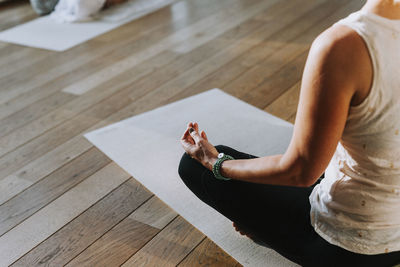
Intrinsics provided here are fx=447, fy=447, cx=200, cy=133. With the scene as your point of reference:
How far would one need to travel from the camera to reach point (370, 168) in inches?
34.8

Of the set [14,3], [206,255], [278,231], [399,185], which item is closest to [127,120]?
[206,255]

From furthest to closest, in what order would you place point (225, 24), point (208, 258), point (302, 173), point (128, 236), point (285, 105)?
point (225, 24) < point (285, 105) < point (128, 236) < point (208, 258) < point (302, 173)

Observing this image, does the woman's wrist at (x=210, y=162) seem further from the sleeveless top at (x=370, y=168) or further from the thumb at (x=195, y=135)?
the sleeveless top at (x=370, y=168)

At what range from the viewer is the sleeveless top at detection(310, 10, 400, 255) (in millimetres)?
761

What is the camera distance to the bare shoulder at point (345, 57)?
73 centimetres

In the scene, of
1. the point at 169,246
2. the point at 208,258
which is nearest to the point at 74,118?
the point at 169,246

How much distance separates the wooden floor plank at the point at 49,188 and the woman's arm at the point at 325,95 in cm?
109

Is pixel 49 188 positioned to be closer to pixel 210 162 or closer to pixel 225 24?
pixel 210 162

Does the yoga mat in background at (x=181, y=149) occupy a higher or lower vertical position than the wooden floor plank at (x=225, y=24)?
higher

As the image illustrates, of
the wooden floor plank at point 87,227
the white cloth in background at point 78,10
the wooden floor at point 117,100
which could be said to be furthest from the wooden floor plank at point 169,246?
the white cloth in background at point 78,10

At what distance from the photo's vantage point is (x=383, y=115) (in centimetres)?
80

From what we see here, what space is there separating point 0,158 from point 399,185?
165 cm

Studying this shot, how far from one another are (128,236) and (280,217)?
23.2 inches

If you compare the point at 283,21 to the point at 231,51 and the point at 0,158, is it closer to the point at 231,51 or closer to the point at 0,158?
the point at 231,51
